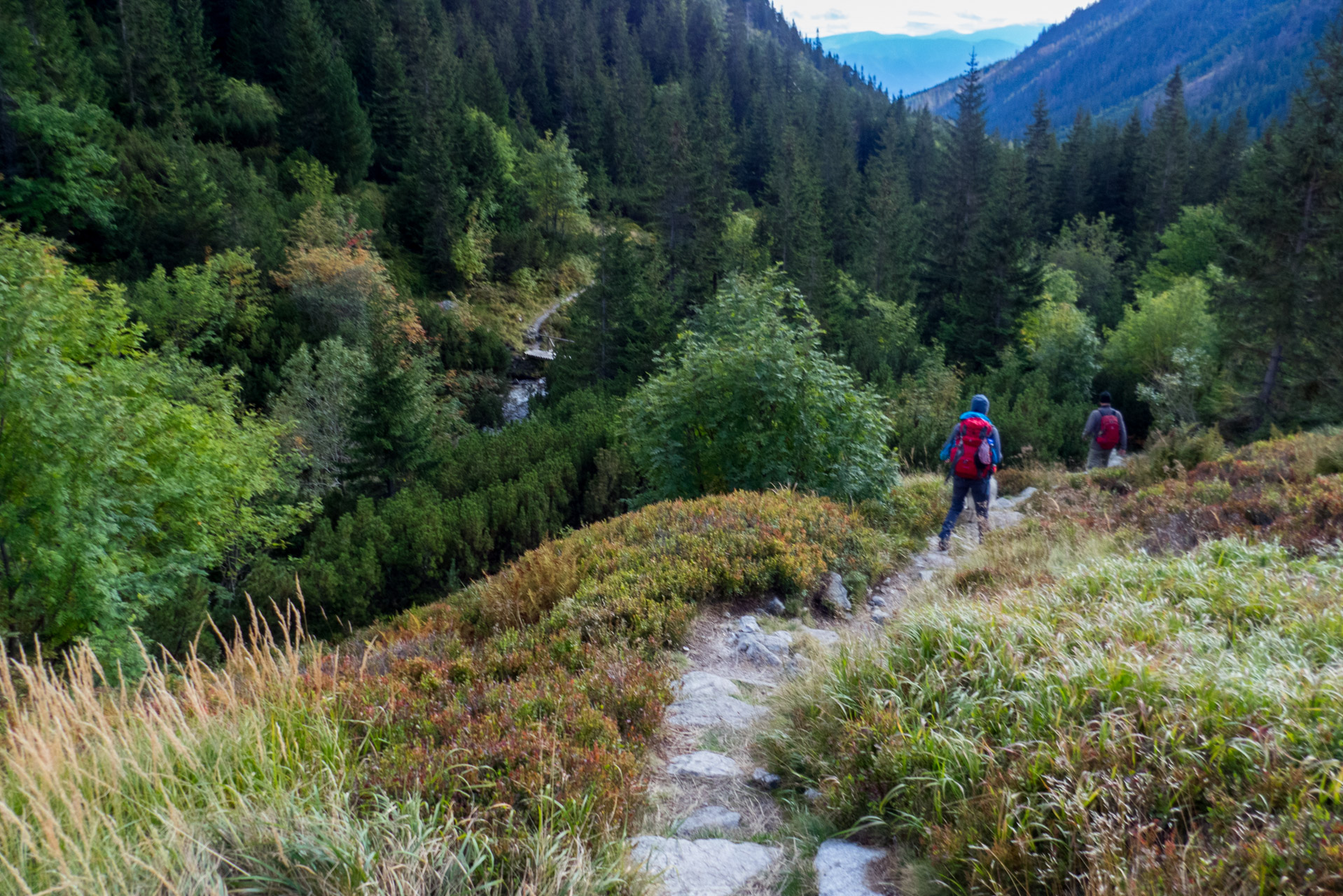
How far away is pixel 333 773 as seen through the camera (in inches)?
101

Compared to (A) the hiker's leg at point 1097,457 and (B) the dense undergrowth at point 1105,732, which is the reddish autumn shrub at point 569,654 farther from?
(A) the hiker's leg at point 1097,457

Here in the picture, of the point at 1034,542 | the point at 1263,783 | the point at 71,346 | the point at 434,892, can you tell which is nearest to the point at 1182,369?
the point at 1034,542

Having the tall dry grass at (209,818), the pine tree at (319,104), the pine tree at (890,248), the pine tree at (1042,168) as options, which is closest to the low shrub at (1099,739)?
the tall dry grass at (209,818)

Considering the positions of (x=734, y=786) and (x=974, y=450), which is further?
(x=974, y=450)

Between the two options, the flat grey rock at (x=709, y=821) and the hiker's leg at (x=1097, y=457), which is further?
the hiker's leg at (x=1097, y=457)

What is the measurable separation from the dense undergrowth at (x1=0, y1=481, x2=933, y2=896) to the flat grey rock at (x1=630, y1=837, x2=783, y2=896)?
0.16 meters

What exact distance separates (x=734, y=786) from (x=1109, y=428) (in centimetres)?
1094

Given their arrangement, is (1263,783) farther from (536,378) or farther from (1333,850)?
(536,378)

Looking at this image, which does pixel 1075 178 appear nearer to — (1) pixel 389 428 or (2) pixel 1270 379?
(2) pixel 1270 379

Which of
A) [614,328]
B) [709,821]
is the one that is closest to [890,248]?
[614,328]

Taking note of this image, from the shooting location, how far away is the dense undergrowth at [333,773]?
2084 mm

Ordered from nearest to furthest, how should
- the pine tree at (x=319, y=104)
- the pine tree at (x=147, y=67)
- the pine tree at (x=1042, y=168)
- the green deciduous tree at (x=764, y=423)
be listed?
the green deciduous tree at (x=764, y=423)
the pine tree at (x=147, y=67)
the pine tree at (x=319, y=104)
the pine tree at (x=1042, y=168)

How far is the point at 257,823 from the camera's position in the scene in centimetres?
223

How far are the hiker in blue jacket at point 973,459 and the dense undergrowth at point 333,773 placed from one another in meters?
5.01
